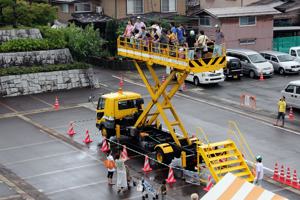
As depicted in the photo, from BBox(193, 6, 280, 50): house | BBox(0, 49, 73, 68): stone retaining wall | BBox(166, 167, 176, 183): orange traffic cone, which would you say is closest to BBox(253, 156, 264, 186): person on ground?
BBox(166, 167, 176, 183): orange traffic cone

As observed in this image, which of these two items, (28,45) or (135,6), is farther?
(135,6)

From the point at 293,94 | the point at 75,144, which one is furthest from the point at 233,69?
the point at 75,144

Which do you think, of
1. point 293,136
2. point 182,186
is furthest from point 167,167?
point 293,136

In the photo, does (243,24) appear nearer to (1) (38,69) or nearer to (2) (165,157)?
(1) (38,69)

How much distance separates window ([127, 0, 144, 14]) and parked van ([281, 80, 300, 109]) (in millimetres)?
27026

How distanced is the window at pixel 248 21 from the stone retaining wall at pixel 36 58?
16804mm

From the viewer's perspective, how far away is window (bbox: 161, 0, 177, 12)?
190ft

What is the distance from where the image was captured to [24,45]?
1585 inches

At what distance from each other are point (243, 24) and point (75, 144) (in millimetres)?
27735

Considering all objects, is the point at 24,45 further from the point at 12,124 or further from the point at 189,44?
the point at 189,44

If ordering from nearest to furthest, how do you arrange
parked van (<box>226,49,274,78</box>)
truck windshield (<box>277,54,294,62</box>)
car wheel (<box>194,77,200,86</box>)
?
car wheel (<box>194,77,200,86</box>) → parked van (<box>226,49,274,78</box>) → truck windshield (<box>277,54,294,62</box>)

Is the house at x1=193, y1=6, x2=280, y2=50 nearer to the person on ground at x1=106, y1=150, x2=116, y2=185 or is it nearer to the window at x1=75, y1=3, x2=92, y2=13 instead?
the window at x1=75, y1=3, x2=92, y2=13

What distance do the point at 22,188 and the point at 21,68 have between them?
1900 centimetres

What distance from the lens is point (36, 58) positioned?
40.5 meters
